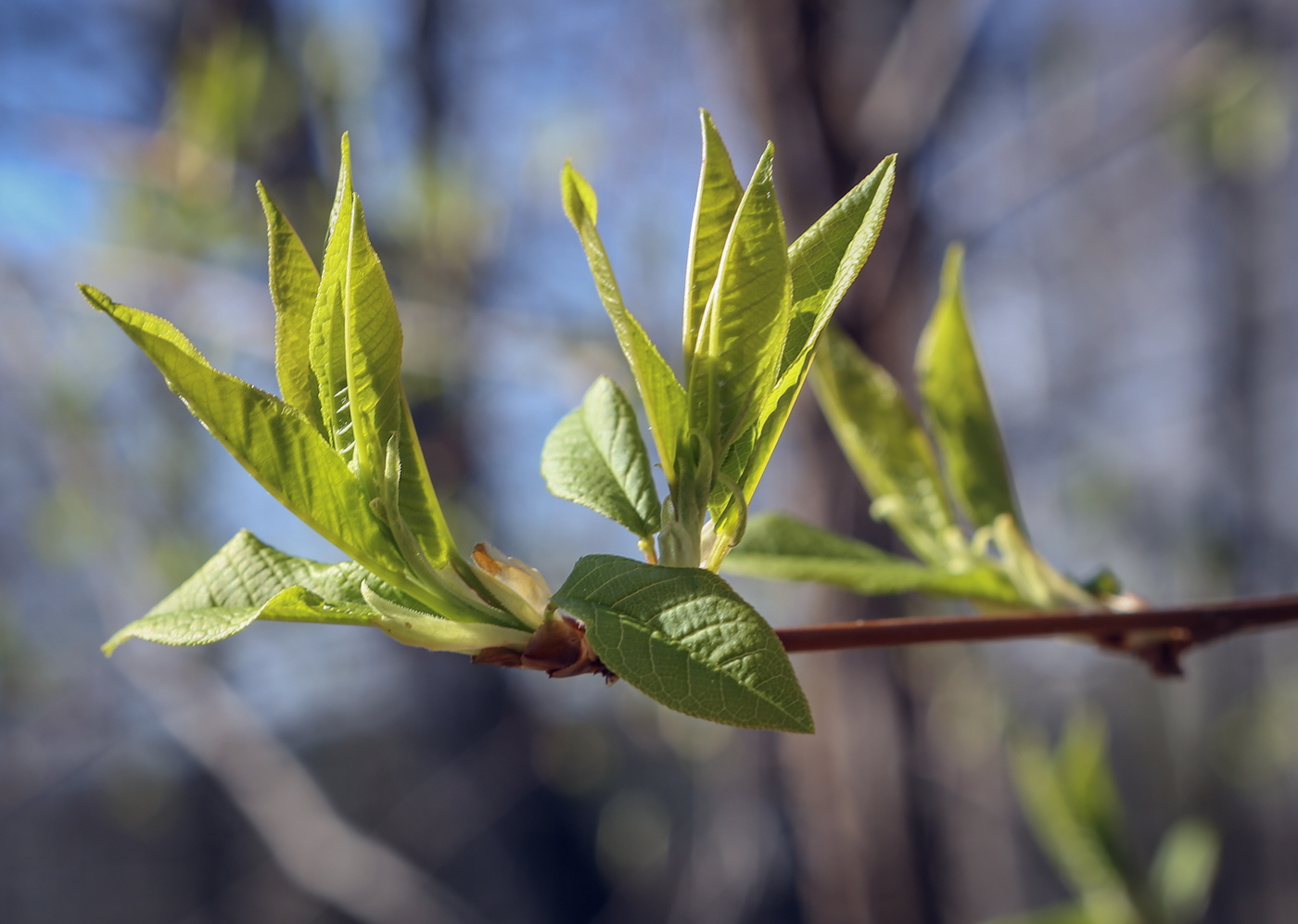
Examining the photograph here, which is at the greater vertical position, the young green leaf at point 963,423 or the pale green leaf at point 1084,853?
the young green leaf at point 963,423

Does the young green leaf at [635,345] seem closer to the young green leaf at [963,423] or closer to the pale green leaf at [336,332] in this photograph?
the pale green leaf at [336,332]

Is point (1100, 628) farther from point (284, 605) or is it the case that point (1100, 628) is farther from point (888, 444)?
point (284, 605)

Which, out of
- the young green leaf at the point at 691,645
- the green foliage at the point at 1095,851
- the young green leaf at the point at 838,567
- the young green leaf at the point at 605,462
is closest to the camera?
the young green leaf at the point at 691,645

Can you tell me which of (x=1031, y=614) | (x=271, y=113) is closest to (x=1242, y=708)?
(x=1031, y=614)

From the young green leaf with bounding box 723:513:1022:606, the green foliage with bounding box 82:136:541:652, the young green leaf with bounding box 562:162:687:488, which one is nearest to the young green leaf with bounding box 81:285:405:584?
the green foliage with bounding box 82:136:541:652

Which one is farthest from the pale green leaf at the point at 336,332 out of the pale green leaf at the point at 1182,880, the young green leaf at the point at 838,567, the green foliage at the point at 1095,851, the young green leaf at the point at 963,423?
the pale green leaf at the point at 1182,880

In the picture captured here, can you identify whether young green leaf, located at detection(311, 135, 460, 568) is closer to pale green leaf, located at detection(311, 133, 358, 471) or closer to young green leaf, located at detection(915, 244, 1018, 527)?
pale green leaf, located at detection(311, 133, 358, 471)
